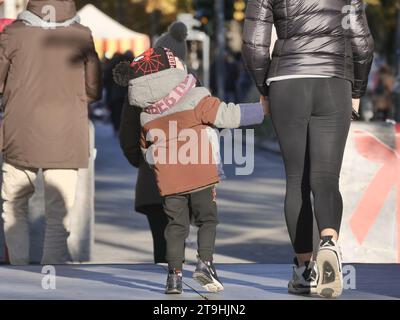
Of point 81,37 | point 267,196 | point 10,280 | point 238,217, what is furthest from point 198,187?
point 267,196

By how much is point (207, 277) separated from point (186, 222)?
31cm

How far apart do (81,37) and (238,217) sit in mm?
5835

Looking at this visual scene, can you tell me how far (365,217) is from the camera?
9.68 m

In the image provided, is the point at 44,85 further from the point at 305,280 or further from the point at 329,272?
the point at 329,272

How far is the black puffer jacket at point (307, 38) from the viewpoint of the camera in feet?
23.4

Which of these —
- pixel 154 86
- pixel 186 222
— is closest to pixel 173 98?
pixel 154 86

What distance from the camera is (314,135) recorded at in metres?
7.20

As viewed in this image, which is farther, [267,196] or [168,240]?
[267,196]

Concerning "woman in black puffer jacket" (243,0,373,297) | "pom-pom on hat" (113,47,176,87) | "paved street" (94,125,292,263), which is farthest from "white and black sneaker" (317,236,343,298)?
"paved street" (94,125,292,263)

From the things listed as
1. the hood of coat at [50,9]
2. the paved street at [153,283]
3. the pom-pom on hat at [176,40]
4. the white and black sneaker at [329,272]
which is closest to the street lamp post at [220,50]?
the pom-pom on hat at [176,40]

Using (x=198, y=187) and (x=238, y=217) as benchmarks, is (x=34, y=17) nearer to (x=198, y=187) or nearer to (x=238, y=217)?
(x=198, y=187)

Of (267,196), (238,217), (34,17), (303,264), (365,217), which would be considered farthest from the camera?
(267,196)

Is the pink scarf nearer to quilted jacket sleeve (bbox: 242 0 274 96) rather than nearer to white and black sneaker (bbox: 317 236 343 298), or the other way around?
quilted jacket sleeve (bbox: 242 0 274 96)

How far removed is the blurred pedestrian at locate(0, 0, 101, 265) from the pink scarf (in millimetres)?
1624
